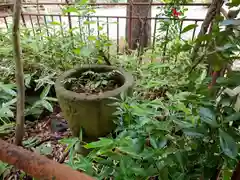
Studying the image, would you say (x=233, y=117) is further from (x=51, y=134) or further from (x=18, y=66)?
(x=51, y=134)

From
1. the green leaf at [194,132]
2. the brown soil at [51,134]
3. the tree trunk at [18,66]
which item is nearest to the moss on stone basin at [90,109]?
the brown soil at [51,134]

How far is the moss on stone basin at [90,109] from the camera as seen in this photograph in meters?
1.38

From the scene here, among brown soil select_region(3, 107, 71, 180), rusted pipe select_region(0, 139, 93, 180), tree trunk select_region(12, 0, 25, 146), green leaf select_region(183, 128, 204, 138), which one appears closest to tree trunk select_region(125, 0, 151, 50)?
brown soil select_region(3, 107, 71, 180)

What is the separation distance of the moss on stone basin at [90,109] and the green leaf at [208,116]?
2.95ft

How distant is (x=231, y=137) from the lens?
1.60ft

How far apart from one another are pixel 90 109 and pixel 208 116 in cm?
97

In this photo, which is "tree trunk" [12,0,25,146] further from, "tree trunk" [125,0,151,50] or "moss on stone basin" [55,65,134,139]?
"tree trunk" [125,0,151,50]

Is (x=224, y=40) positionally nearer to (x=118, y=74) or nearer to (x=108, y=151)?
(x=108, y=151)

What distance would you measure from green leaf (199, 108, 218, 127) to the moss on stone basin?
90 cm

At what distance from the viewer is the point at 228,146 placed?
477 mm

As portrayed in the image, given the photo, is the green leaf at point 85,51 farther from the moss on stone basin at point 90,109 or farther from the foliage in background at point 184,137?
the foliage in background at point 184,137

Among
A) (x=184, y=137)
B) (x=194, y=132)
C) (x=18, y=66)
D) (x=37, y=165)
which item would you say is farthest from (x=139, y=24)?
(x=37, y=165)

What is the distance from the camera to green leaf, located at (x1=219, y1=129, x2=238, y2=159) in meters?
0.48

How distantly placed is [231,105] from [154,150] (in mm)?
297
